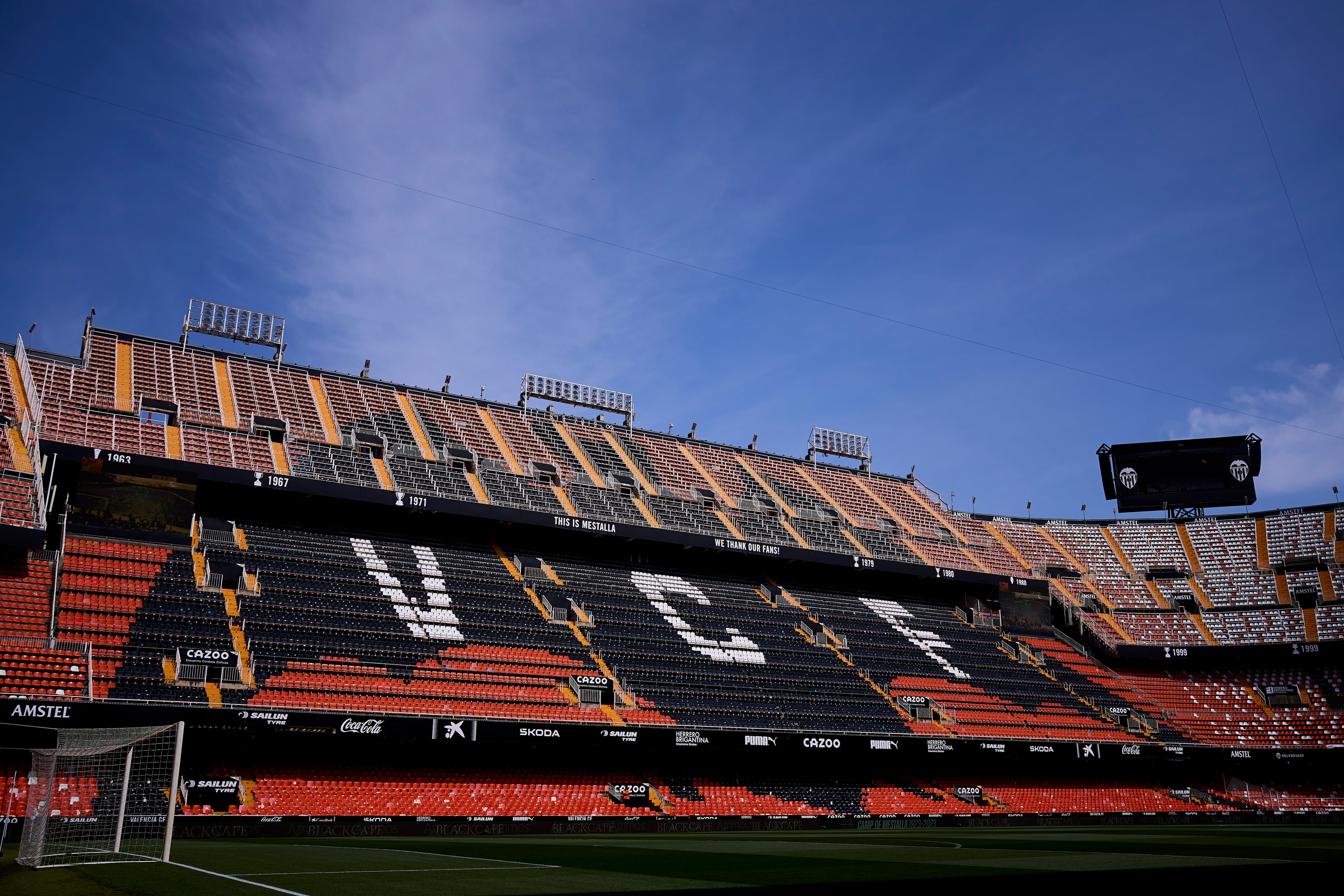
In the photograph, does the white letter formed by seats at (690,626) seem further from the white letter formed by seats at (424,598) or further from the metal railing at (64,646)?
the metal railing at (64,646)

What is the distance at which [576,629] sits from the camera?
34.9 meters

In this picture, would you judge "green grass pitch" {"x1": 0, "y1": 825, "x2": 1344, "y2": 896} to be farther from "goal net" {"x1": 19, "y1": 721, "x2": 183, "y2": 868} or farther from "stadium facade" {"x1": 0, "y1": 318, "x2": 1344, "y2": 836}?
"stadium facade" {"x1": 0, "y1": 318, "x2": 1344, "y2": 836}

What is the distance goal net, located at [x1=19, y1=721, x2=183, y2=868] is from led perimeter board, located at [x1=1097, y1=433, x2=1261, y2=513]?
50746 mm

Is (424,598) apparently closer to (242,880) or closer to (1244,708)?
(242,880)

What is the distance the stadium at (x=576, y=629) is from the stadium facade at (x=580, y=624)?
14 cm

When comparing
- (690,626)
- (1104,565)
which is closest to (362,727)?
(690,626)

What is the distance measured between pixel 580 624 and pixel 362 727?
10913 mm

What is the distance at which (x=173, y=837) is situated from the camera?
2272cm

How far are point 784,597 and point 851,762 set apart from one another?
9.69m

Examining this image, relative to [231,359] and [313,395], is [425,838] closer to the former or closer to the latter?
[313,395]

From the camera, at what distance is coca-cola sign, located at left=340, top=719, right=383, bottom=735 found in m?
25.4

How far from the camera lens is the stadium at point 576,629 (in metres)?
26.0

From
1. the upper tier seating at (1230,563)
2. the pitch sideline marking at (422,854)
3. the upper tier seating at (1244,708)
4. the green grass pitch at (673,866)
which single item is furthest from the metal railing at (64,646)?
the upper tier seating at (1230,563)

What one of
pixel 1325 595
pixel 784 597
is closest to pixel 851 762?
pixel 784 597
